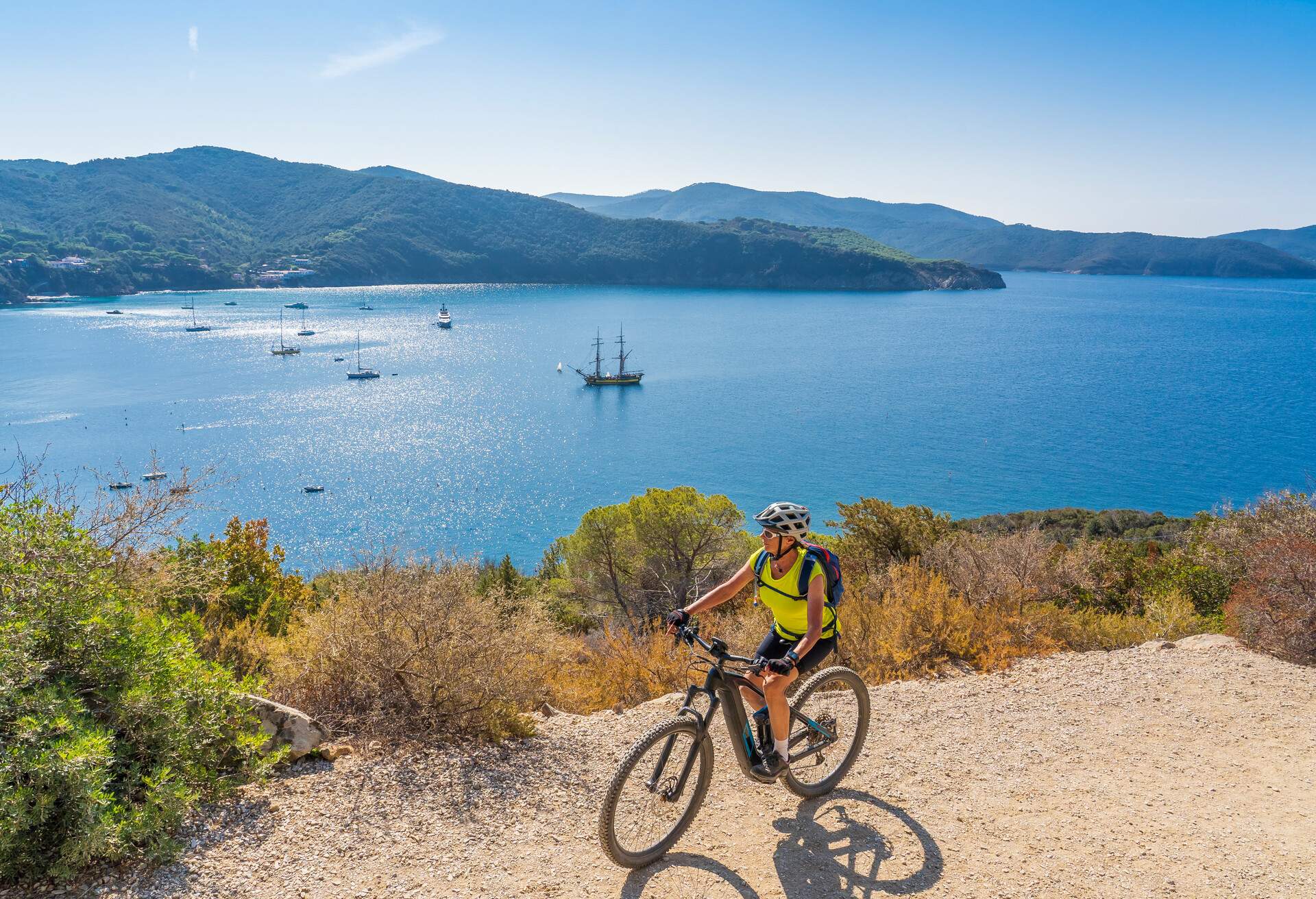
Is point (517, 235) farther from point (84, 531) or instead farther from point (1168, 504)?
point (84, 531)

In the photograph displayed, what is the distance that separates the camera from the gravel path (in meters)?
3.74

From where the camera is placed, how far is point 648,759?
3.84m

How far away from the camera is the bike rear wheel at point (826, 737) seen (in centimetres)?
453

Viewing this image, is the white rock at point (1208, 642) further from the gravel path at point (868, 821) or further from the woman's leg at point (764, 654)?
the woman's leg at point (764, 654)

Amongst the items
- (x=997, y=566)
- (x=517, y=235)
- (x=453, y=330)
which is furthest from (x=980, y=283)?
(x=997, y=566)

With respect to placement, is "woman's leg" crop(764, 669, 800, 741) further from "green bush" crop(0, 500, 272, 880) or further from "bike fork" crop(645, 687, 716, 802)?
"green bush" crop(0, 500, 272, 880)

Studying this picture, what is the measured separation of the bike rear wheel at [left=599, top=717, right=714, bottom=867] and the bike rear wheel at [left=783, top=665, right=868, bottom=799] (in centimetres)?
74

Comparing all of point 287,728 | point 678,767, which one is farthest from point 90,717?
point 678,767

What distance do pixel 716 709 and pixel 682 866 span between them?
0.93m

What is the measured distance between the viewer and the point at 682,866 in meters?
3.93

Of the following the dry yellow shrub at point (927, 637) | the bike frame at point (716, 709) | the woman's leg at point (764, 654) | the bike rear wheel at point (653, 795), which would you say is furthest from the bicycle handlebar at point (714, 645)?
the dry yellow shrub at point (927, 637)

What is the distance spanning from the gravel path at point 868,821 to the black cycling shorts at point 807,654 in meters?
1.07

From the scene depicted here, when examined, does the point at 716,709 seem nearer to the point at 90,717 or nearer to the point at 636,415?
the point at 90,717

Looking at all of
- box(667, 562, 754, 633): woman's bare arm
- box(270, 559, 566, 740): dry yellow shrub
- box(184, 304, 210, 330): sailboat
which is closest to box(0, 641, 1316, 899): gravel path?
box(270, 559, 566, 740): dry yellow shrub
